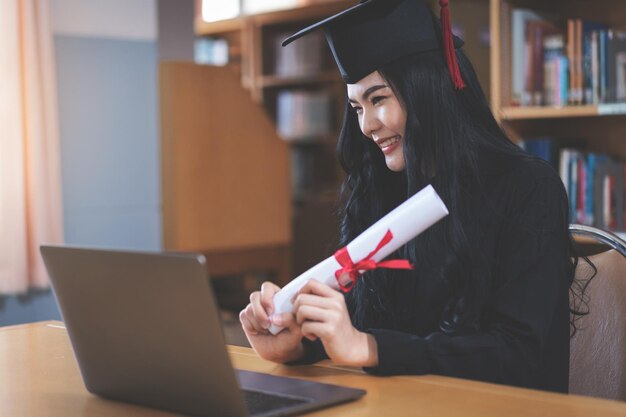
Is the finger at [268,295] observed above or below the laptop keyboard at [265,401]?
above

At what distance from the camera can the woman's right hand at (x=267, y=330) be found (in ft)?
4.06

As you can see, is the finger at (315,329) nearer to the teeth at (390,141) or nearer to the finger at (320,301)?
the finger at (320,301)

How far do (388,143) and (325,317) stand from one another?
1.49 feet

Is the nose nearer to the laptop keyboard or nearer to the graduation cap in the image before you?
the graduation cap

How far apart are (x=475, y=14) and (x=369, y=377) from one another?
119 inches

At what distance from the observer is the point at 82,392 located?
1.19 m

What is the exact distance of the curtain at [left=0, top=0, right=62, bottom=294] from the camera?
11.2 ft

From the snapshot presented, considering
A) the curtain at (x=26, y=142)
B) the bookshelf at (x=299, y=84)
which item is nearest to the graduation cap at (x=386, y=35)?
the curtain at (x=26, y=142)

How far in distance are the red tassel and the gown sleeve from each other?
0.66 feet

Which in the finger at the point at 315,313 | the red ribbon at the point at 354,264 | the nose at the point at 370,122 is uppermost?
the nose at the point at 370,122

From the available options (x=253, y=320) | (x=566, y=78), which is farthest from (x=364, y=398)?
(x=566, y=78)

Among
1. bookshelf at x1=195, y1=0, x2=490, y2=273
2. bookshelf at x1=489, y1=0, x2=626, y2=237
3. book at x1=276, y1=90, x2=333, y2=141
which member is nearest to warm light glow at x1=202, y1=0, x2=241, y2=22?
bookshelf at x1=195, y1=0, x2=490, y2=273

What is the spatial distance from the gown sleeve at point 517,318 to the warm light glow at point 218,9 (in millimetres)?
5796

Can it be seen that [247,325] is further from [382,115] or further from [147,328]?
[382,115]
